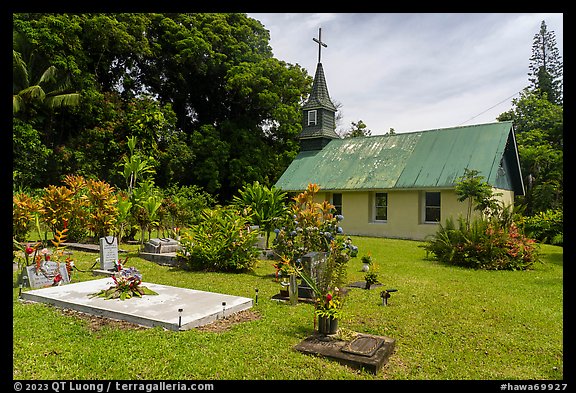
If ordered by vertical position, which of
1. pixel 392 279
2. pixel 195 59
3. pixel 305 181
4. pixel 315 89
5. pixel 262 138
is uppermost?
pixel 195 59

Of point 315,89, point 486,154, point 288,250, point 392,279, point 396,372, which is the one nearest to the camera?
point 396,372

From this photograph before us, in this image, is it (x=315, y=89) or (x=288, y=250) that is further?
(x=315, y=89)

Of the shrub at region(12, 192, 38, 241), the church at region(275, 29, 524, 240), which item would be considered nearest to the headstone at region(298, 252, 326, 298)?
the shrub at region(12, 192, 38, 241)

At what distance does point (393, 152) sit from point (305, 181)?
15.9ft

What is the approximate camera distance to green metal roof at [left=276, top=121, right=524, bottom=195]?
17.1 m

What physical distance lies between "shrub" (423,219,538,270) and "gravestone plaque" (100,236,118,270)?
900 centimetres

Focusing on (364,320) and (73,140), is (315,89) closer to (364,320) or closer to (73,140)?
(73,140)

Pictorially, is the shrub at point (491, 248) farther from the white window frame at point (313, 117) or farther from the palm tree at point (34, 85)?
the palm tree at point (34, 85)

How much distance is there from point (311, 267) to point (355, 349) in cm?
268

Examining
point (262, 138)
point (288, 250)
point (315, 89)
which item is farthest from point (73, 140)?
point (288, 250)

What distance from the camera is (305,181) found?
21.7 meters

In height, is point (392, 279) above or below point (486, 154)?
below

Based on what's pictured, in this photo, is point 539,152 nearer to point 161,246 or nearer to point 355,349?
point 161,246
